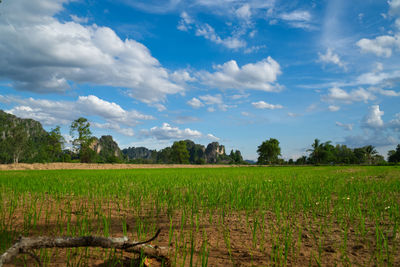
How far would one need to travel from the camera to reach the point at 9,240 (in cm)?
304

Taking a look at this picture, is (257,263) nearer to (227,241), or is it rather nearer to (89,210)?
(227,241)

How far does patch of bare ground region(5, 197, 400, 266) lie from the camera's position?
2.47m

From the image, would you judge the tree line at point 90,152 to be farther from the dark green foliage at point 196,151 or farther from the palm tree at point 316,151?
the dark green foliage at point 196,151

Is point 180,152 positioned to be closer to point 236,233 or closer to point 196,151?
point 236,233

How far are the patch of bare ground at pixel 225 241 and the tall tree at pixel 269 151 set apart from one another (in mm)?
79611

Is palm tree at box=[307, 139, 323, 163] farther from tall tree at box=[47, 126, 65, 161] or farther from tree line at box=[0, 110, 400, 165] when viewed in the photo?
tall tree at box=[47, 126, 65, 161]

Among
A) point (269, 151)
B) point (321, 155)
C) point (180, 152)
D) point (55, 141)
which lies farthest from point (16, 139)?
point (321, 155)

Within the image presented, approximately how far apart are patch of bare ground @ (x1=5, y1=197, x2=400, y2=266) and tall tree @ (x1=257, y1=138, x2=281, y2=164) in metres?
79.6

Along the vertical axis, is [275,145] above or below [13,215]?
above

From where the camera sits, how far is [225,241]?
3.07m

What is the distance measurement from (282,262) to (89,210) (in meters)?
3.97

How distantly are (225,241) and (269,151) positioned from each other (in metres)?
81.8

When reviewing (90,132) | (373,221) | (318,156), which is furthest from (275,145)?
(373,221)

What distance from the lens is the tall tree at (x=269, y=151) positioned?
80.6 m
